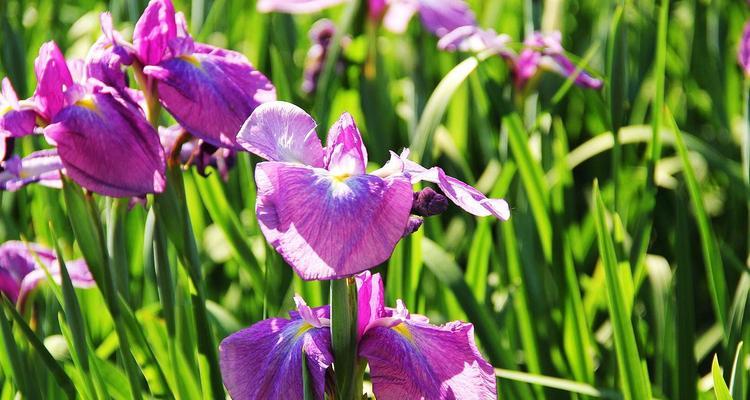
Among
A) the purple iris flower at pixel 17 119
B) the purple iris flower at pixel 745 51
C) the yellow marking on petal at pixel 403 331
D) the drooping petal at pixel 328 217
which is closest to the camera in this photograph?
the drooping petal at pixel 328 217

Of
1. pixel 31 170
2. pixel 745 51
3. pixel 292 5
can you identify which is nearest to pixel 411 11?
pixel 292 5

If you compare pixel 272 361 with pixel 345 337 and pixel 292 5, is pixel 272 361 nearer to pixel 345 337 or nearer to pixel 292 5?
pixel 345 337

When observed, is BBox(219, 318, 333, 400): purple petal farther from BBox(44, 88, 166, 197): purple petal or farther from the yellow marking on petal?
BBox(44, 88, 166, 197): purple petal

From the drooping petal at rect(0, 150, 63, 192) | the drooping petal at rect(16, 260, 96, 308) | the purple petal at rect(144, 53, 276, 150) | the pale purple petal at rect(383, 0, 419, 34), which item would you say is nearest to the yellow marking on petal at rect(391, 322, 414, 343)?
the purple petal at rect(144, 53, 276, 150)

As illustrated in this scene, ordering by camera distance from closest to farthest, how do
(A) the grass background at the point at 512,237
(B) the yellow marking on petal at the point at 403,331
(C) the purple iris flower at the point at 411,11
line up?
(B) the yellow marking on petal at the point at 403,331, (A) the grass background at the point at 512,237, (C) the purple iris flower at the point at 411,11

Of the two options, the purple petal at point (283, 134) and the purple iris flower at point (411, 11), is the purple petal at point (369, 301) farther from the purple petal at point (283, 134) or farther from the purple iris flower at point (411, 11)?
the purple iris flower at point (411, 11)

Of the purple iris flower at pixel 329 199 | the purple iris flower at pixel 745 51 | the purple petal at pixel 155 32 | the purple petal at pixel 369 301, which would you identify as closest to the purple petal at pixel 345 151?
the purple iris flower at pixel 329 199
